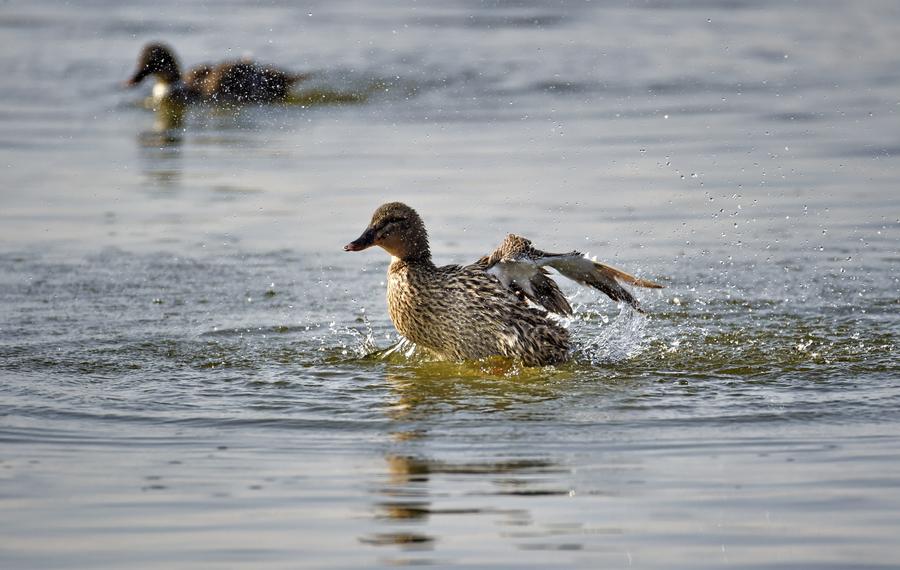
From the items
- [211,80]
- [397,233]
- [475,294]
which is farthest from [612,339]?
[211,80]

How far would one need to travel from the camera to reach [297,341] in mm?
8219

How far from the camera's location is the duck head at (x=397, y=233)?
8000mm

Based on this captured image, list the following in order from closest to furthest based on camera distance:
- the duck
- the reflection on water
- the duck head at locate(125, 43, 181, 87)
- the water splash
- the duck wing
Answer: the duck wing
the water splash
the reflection on water
the duck
the duck head at locate(125, 43, 181, 87)

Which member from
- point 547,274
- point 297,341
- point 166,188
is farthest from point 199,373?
point 166,188

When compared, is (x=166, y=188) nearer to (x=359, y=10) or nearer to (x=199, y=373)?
(x=199, y=373)

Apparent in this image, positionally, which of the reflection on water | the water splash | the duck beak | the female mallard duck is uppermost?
the reflection on water

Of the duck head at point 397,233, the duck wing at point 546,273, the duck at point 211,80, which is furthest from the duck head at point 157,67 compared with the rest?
the duck wing at point 546,273

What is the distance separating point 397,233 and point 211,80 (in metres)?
8.85

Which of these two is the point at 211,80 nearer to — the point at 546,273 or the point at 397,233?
the point at 397,233

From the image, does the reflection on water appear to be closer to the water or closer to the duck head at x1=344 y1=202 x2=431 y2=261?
the water

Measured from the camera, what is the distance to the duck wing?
25.3ft

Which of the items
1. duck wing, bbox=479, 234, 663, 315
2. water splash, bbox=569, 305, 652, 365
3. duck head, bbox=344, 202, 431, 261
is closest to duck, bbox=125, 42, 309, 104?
water splash, bbox=569, 305, 652, 365

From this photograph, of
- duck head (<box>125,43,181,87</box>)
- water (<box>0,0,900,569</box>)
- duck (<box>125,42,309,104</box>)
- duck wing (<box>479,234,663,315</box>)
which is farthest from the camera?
duck head (<box>125,43,181,87</box>)

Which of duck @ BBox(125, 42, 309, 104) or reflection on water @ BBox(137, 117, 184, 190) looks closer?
reflection on water @ BBox(137, 117, 184, 190)
